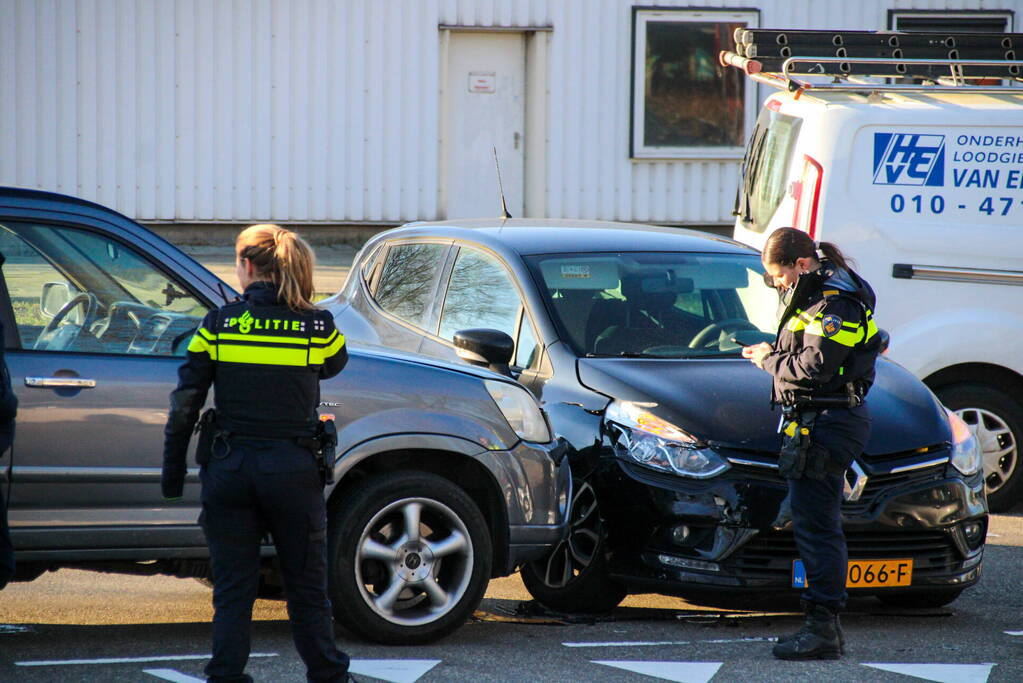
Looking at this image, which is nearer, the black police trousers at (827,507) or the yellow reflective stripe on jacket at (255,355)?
the yellow reflective stripe on jacket at (255,355)

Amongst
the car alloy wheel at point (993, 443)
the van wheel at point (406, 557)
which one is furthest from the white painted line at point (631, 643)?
the car alloy wheel at point (993, 443)

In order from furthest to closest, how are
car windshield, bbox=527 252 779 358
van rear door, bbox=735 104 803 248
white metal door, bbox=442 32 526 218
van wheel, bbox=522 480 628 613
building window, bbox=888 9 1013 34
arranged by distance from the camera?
building window, bbox=888 9 1013 34 < white metal door, bbox=442 32 526 218 < van rear door, bbox=735 104 803 248 < car windshield, bbox=527 252 779 358 < van wheel, bbox=522 480 628 613

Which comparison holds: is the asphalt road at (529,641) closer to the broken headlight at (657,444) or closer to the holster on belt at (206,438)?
the broken headlight at (657,444)

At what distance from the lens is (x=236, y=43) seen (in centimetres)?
1619

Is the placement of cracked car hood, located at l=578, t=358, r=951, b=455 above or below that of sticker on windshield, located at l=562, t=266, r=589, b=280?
below

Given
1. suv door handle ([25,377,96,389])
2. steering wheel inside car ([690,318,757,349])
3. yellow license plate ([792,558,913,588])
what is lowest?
yellow license plate ([792,558,913,588])

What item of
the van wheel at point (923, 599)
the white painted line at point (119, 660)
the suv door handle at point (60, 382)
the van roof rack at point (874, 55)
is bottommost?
the van wheel at point (923, 599)

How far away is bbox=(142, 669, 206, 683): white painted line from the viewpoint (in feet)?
16.3

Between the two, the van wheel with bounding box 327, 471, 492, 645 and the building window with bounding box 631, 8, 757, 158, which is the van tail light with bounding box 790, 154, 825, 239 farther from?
the building window with bounding box 631, 8, 757, 158

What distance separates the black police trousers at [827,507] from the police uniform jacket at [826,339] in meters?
0.12

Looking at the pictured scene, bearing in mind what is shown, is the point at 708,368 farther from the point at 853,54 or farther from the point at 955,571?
the point at 853,54

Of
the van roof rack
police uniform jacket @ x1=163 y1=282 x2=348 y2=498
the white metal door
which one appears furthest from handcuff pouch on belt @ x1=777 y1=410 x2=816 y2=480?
the white metal door

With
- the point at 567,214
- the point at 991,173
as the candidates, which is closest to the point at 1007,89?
the point at 991,173

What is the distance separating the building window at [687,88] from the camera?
17.2m
